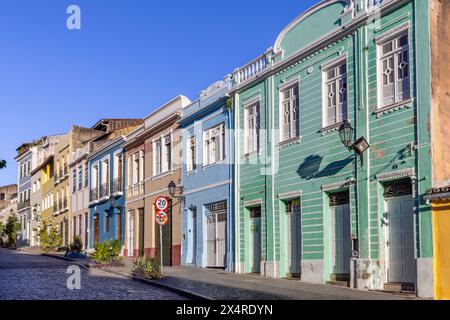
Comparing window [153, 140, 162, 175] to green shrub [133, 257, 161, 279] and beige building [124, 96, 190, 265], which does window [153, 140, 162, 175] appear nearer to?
beige building [124, 96, 190, 265]

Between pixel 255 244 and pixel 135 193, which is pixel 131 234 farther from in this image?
pixel 255 244

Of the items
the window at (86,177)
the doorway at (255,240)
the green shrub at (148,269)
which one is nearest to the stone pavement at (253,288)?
the green shrub at (148,269)

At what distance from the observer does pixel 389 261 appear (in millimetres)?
15406

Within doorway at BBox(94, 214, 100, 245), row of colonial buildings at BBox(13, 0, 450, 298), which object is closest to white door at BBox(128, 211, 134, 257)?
row of colonial buildings at BBox(13, 0, 450, 298)

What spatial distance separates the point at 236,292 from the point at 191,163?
1126 cm

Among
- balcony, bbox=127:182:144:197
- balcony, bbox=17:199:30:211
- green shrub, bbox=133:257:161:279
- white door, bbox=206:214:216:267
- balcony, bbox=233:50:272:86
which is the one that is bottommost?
→ green shrub, bbox=133:257:161:279

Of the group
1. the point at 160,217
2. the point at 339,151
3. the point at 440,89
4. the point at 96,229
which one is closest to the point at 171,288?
the point at 160,217

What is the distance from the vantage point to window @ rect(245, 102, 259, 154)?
21.5 m

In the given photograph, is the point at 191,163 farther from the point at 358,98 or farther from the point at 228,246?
the point at 358,98

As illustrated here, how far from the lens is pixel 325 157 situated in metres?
17.7

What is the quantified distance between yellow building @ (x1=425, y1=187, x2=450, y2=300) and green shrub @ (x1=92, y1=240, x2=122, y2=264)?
12837mm

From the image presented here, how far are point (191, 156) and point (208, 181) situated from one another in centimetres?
218

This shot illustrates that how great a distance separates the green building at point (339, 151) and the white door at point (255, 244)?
0.11ft

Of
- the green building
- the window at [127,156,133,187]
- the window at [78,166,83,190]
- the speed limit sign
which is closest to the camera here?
the green building
